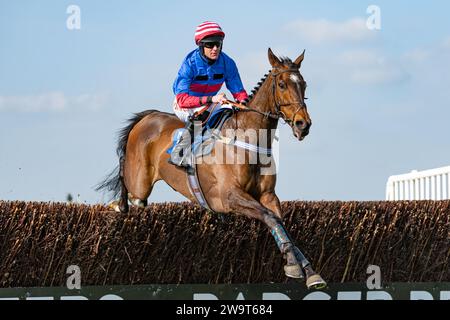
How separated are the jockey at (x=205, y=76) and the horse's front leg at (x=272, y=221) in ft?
2.65

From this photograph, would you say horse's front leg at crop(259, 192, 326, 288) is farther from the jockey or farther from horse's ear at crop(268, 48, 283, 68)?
horse's ear at crop(268, 48, 283, 68)

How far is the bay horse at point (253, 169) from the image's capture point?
6.88 m

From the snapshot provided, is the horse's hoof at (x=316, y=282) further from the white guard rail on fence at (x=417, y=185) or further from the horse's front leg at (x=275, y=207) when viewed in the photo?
the white guard rail on fence at (x=417, y=185)

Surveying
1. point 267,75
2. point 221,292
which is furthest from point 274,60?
point 221,292

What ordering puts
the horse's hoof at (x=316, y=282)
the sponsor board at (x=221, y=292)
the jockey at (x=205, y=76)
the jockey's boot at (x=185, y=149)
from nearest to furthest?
the horse's hoof at (x=316, y=282), the jockey at (x=205, y=76), the jockey's boot at (x=185, y=149), the sponsor board at (x=221, y=292)

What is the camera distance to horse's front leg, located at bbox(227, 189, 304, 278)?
6785 mm

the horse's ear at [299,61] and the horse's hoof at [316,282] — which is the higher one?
the horse's ear at [299,61]

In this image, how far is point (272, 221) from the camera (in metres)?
6.96

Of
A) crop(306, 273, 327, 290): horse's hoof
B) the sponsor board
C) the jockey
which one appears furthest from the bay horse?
the sponsor board

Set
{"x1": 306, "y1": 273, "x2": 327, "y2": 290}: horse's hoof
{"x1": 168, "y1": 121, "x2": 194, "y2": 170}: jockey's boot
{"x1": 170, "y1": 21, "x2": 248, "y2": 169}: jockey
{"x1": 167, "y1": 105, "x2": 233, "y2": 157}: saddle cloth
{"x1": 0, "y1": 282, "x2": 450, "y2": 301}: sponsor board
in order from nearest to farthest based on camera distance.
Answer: {"x1": 306, "y1": 273, "x2": 327, "y2": 290}: horse's hoof
{"x1": 170, "y1": 21, "x2": 248, "y2": 169}: jockey
{"x1": 167, "y1": 105, "x2": 233, "y2": 157}: saddle cloth
{"x1": 168, "y1": 121, "x2": 194, "y2": 170}: jockey's boot
{"x1": 0, "y1": 282, "x2": 450, "y2": 301}: sponsor board

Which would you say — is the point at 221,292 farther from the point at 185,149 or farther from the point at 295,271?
the point at 295,271

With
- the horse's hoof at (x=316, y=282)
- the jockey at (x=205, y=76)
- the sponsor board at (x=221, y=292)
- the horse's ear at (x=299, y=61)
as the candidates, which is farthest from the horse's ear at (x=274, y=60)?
the sponsor board at (x=221, y=292)

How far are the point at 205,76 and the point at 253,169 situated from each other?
0.95 meters
